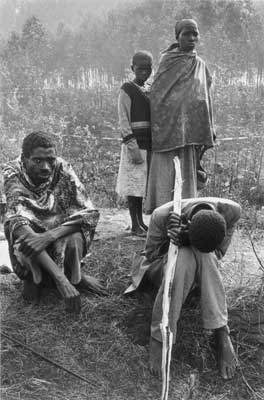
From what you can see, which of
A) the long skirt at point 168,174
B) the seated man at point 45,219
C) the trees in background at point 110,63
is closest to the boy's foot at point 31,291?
the seated man at point 45,219

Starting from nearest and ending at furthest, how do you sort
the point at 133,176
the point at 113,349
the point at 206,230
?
the point at 206,230 < the point at 113,349 < the point at 133,176

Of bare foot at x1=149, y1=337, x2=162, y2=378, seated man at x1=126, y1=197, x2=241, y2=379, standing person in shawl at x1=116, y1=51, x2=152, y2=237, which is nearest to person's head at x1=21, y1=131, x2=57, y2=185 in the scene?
seated man at x1=126, y1=197, x2=241, y2=379

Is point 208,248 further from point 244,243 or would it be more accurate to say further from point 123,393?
point 244,243

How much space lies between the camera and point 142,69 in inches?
147

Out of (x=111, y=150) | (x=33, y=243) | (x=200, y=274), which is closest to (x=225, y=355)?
(x=200, y=274)

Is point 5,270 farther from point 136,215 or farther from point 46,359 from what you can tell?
point 136,215

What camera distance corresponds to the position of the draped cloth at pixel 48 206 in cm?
262

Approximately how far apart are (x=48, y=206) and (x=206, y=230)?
3.42ft

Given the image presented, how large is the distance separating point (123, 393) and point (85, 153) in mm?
5358

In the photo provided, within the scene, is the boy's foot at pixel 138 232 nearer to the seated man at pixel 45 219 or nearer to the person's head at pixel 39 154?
the seated man at pixel 45 219

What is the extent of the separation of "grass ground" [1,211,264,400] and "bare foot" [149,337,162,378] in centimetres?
4

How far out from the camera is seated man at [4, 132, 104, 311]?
2518mm

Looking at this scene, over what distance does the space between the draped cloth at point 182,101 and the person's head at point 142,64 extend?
0.17 m

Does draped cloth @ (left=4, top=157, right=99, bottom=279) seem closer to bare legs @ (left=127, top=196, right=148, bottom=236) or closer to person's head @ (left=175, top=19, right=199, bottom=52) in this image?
bare legs @ (left=127, top=196, right=148, bottom=236)
